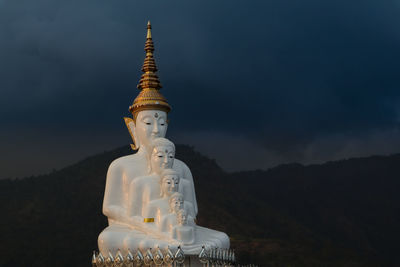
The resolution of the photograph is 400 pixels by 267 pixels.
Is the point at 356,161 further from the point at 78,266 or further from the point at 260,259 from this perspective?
the point at 78,266

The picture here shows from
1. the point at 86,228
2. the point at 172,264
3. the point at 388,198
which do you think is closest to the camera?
the point at 172,264

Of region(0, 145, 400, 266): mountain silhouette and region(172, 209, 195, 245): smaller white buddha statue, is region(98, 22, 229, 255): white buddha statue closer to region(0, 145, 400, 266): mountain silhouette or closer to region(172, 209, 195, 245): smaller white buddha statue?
region(172, 209, 195, 245): smaller white buddha statue

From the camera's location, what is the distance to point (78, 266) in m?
27.1

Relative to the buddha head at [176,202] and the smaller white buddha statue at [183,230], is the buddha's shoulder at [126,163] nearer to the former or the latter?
the buddha head at [176,202]

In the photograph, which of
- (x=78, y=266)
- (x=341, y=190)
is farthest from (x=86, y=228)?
(x=341, y=190)

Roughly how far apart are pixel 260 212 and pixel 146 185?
2276cm

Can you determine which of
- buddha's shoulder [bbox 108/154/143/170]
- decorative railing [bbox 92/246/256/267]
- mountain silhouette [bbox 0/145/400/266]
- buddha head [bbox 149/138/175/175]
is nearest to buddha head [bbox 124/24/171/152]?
buddha's shoulder [bbox 108/154/143/170]

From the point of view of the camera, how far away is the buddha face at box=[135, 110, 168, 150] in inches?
486

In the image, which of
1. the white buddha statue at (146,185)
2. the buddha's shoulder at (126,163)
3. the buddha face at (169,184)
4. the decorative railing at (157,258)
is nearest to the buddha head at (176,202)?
the white buddha statue at (146,185)

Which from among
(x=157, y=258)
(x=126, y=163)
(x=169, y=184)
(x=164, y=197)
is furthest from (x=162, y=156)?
(x=157, y=258)

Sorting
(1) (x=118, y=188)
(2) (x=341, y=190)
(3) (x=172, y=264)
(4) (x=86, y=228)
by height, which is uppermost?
(2) (x=341, y=190)

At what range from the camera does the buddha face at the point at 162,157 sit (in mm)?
11570

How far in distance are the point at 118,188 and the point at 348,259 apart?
705 inches

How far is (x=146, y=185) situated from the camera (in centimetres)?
1153
